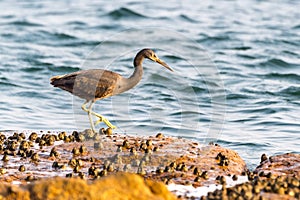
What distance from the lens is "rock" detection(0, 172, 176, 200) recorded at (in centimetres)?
606

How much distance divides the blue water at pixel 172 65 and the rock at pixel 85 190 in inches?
200

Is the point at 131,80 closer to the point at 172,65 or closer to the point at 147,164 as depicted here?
the point at 147,164

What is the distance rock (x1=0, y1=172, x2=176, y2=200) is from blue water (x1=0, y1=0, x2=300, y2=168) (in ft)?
16.6

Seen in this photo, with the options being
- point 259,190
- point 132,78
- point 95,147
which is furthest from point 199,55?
point 259,190

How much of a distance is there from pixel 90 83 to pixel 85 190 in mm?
4211

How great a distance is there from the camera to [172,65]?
1959 cm

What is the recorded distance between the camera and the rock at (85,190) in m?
6.06

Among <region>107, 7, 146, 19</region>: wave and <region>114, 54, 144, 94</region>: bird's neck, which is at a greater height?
<region>114, 54, 144, 94</region>: bird's neck

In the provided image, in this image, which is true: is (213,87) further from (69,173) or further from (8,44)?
(69,173)

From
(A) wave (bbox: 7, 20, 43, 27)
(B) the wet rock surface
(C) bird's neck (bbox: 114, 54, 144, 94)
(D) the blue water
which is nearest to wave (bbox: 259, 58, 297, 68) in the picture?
(D) the blue water

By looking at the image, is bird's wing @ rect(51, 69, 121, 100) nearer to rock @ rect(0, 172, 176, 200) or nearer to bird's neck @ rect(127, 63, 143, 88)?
bird's neck @ rect(127, 63, 143, 88)

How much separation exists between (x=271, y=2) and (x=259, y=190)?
2052 centimetres

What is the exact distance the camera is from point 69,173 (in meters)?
8.06

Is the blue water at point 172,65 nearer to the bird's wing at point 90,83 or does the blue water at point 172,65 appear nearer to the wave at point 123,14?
the wave at point 123,14
